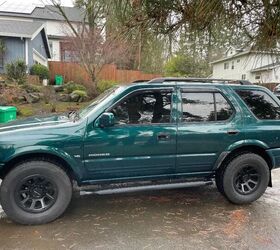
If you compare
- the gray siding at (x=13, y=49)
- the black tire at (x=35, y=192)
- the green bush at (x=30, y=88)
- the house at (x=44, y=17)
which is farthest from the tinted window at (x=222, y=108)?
the house at (x=44, y=17)

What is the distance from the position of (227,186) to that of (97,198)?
1939 millimetres

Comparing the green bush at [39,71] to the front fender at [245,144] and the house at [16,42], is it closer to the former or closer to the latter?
the house at [16,42]

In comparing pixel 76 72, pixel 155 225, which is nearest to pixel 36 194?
pixel 155 225

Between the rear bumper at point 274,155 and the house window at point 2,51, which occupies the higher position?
the house window at point 2,51

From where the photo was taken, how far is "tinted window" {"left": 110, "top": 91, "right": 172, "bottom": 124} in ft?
14.9

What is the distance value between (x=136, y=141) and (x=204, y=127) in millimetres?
1022

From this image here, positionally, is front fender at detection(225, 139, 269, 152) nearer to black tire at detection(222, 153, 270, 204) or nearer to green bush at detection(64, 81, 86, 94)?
black tire at detection(222, 153, 270, 204)

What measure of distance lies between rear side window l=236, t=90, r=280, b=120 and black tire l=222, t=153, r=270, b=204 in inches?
25.3

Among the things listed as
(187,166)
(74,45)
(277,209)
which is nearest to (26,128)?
(187,166)

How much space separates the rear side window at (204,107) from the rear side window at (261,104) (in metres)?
0.34

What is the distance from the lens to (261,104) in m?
5.08

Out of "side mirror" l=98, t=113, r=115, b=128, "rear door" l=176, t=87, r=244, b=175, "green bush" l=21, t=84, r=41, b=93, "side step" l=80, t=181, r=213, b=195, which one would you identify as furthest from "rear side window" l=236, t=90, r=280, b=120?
"green bush" l=21, t=84, r=41, b=93

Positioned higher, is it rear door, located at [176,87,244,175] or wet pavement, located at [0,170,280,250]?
rear door, located at [176,87,244,175]

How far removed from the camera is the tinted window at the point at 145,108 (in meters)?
4.53
